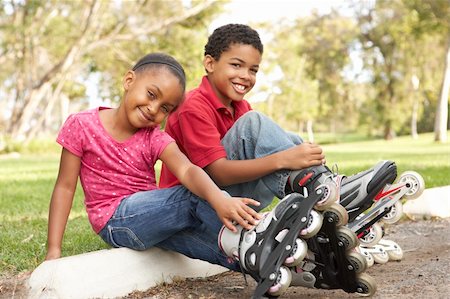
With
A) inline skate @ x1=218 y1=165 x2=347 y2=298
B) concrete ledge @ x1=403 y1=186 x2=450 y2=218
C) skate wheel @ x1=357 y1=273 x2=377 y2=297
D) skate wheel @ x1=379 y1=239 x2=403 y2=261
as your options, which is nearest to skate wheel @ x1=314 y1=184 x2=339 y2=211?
inline skate @ x1=218 y1=165 x2=347 y2=298

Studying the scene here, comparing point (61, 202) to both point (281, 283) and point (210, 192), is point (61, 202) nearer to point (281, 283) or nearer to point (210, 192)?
point (210, 192)

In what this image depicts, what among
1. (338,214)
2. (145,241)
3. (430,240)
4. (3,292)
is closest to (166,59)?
(145,241)

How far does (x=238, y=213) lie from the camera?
244cm

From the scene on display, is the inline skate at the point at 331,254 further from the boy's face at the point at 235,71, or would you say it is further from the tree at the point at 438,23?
the tree at the point at 438,23

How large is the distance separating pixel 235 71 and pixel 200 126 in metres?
0.41

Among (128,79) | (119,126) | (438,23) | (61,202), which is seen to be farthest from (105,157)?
(438,23)

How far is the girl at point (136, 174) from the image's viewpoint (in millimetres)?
2766

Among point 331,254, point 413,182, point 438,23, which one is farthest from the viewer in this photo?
point 438,23

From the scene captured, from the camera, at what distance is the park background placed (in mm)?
7613

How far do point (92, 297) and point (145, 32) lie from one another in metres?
20.8

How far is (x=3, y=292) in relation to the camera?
276 centimetres

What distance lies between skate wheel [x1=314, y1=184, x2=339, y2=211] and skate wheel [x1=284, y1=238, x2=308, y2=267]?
0.57 ft

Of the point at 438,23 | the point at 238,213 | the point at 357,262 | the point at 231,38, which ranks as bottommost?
the point at 357,262

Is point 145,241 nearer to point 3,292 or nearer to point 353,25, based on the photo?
point 3,292
